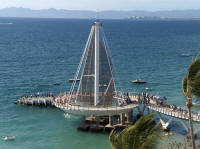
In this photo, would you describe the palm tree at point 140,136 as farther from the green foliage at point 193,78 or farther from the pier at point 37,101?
the pier at point 37,101

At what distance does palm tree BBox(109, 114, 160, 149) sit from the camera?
17.0 m

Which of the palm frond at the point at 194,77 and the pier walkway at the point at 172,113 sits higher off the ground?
the palm frond at the point at 194,77

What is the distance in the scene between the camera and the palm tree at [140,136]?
55.6ft

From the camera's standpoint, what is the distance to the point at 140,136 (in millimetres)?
17016

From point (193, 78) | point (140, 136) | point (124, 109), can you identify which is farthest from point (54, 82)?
point (140, 136)

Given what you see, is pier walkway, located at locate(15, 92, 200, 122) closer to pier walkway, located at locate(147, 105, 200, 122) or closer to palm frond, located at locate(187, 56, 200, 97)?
pier walkway, located at locate(147, 105, 200, 122)

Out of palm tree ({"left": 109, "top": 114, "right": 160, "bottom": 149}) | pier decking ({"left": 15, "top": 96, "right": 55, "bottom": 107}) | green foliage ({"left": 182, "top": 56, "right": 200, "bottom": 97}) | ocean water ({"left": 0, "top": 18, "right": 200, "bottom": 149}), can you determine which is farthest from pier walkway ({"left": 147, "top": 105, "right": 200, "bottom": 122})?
palm tree ({"left": 109, "top": 114, "right": 160, "bottom": 149})

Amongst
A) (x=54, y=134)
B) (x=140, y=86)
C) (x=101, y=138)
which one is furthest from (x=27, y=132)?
(x=140, y=86)

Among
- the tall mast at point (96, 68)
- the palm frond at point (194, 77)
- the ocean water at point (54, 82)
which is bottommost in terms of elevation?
the ocean water at point (54, 82)

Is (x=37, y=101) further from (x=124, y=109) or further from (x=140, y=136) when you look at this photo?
(x=140, y=136)

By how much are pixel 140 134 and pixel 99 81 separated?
3219cm

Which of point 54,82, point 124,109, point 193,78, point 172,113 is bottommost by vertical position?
point 54,82

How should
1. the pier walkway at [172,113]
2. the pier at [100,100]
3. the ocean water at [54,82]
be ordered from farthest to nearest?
the pier at [100,100] < the ocean water at [54,82] < the pier walkway at [172,113]

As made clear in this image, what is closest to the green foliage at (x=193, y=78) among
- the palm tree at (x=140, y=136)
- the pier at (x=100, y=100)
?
the palm tree at (x=140, y=136)
